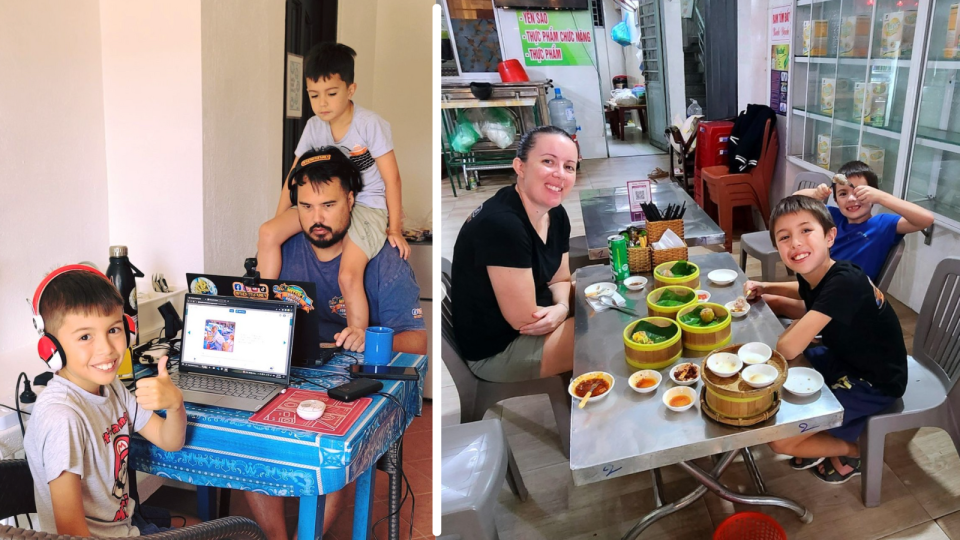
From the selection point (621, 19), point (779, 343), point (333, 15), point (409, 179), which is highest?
point (621, 19)

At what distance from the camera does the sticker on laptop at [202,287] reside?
1823 millimetres

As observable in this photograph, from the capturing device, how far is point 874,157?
2.85m

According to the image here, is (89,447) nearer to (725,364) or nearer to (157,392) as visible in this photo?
(157,392)

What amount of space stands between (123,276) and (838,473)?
2.34m

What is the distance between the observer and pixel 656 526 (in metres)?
1.99

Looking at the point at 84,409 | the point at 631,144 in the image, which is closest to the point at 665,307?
the point at 84,409

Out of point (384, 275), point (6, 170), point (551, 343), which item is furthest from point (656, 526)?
point (6, 170)

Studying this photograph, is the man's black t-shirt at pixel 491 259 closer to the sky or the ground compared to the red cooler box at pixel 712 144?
→ closer to the ground

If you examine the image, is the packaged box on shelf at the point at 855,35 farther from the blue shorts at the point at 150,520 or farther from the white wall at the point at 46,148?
the blue shorts at the point at 150,520

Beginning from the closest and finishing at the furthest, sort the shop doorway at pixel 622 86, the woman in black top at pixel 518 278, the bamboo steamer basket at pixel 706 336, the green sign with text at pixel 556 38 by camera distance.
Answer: the bamboo steamer basket at pixel 706 336 → the woman in black top at pixel 518 278 → the shop doorway at pixel 622 86 → the green sign with text at pixel 556 38

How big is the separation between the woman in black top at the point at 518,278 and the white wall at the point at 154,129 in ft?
2.76

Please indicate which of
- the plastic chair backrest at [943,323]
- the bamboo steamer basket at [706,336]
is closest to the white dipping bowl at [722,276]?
the bamboo steamer basket at [706,336]

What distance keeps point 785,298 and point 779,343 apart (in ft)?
1.49

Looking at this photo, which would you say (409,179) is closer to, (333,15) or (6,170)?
(333,15)
